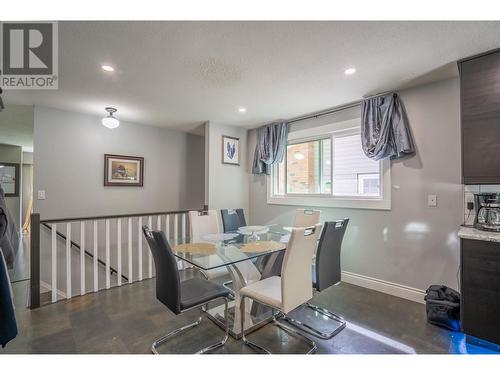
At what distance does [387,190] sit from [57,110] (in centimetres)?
460

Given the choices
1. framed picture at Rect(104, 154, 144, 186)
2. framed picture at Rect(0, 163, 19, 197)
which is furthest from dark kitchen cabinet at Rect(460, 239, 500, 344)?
framed picture at Rect(0, 163, 19, 197)

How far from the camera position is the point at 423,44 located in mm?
1846

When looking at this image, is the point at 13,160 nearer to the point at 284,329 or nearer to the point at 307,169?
the point at 307,169

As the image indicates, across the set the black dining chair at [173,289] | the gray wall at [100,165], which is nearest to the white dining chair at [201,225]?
the black dining chair at [173,289]

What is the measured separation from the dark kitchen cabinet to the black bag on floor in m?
0.17

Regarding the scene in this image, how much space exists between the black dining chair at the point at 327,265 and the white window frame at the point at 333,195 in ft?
3.45

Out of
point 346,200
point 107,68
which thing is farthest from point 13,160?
point 346,200

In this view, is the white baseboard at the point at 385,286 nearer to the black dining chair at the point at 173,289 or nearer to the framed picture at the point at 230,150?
the black dining chair at the point at 173,289

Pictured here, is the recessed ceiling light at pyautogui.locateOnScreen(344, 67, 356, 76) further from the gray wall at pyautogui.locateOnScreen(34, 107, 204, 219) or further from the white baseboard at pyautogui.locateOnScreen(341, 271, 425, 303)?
the gray wall at pyautogui.locateOnScreen(34, 107, 204, 219)

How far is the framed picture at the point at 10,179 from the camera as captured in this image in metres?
6.41

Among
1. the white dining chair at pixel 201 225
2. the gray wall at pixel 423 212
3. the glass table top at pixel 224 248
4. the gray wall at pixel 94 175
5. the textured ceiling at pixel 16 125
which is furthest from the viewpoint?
the textured ceiling at pixel 16 125
